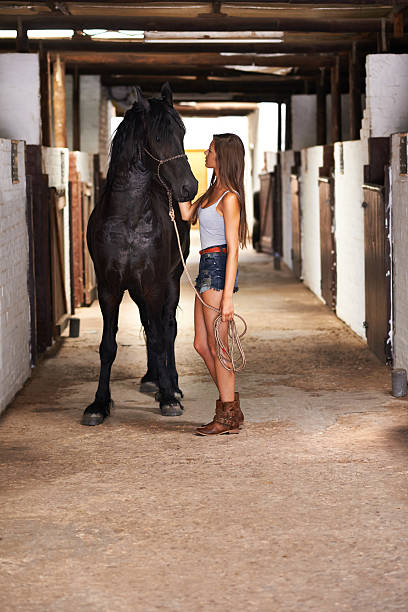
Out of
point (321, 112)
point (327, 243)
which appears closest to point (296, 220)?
point (321, 112)

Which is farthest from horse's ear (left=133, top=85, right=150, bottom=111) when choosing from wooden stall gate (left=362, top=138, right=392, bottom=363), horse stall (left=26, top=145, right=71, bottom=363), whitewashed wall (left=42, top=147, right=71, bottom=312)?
whitewashed wall (left=42, top=147, right=71, bottom=312)

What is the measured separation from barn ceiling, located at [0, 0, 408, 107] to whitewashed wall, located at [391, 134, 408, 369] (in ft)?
4.22

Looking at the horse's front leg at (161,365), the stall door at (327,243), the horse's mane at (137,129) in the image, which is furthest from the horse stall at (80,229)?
the horse's mane at (137,129)

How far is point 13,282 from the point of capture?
248 inches

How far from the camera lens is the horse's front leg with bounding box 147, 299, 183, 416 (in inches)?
222

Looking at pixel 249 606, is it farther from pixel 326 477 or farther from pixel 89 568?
pixel 326 477

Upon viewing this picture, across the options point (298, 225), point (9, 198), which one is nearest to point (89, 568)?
point (9, 198)

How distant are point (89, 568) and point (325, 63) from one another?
9.22 m

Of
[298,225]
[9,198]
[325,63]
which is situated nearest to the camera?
[9,198]

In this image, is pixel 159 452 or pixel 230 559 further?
→ pixel 159 452

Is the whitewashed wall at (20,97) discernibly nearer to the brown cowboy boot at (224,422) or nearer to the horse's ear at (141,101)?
the horse's ear at (141,101)

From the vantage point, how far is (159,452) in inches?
188

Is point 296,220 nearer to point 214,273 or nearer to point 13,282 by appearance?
point 13,282

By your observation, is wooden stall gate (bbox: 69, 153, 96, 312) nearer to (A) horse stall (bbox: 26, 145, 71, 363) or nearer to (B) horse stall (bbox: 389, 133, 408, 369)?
(A) horse stall (bbox: 26, 145, 71, 363)
